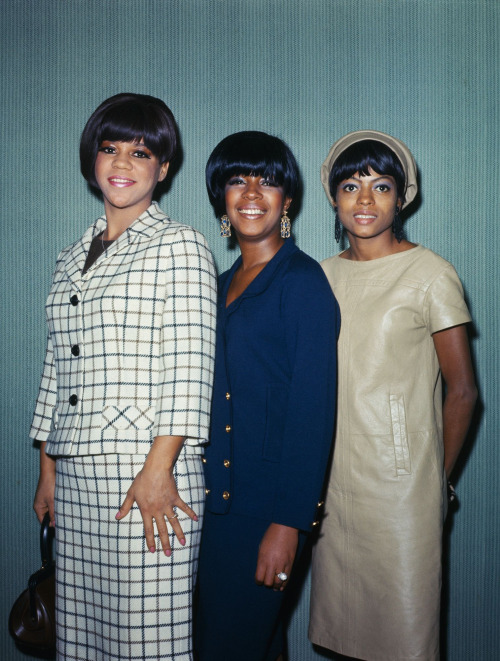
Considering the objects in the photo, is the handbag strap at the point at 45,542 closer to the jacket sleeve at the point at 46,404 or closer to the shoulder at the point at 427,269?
the jacket sleeve at the point at 46,404

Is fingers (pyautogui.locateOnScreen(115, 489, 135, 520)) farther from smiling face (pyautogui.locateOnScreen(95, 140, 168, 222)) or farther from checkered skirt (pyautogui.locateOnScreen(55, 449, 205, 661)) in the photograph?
smiling face (pyautogui.locateOnScreen(95, 140, 168, 222))

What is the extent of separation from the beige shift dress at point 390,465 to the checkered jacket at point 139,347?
19.2 inches

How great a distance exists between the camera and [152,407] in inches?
53.2

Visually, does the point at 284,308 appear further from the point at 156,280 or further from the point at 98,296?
the point at 98,296

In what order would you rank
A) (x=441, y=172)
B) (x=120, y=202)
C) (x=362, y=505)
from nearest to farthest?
(x=120, y=202), (x=362, y=505), (x=441, y=172)

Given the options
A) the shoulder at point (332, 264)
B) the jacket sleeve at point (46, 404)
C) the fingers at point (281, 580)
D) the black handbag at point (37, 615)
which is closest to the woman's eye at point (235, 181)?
the shoulder at point (332, 264)

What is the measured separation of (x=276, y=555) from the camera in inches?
52.7

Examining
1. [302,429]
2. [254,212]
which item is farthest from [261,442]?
[254,212]

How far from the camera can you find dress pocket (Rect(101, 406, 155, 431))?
4.37 feet

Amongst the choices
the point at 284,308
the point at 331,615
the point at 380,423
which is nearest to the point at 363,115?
the point at 284,308

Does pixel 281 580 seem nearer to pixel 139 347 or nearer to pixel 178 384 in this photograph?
pixel 178 384

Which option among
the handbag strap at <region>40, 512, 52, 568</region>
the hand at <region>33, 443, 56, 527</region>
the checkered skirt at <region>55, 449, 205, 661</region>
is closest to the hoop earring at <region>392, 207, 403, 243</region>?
the checkered skirt at <region>55, 449, 205, 661</region>

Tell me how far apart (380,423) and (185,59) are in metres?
1.41

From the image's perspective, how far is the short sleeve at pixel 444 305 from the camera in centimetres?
160
